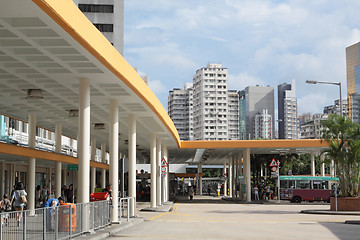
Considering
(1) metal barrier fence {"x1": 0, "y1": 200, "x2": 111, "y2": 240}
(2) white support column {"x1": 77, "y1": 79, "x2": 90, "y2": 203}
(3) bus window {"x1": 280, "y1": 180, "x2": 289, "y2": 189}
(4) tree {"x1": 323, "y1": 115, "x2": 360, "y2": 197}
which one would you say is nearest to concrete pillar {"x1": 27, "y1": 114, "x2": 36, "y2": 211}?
A: (1) metal barrier fence {"x1": 0, "y1": 200, "x2": 111, "y2": 240}

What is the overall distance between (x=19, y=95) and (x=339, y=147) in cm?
1803

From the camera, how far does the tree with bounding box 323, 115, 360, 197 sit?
3106 centimetres

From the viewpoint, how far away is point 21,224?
11.4m

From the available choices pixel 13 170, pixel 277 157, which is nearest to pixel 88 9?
pixel 277 157

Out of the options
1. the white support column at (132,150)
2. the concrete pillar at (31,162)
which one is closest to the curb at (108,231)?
the white support column at (132,150)

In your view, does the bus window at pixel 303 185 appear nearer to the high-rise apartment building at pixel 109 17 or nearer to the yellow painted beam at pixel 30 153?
the yellow painted beam at pixel 30 153

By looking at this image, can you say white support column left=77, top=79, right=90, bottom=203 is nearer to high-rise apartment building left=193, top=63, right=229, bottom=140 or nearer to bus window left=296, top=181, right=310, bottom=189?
bus window left=296, top=181, right=310, bottom=189

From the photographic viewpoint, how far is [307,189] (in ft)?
166

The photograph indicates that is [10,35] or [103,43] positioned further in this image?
[103,43]

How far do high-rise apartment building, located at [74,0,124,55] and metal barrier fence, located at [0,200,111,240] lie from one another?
198 feet

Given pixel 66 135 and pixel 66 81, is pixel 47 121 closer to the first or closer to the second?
pixel 66 135

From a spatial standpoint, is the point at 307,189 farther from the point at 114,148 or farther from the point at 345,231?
the point at 114,148

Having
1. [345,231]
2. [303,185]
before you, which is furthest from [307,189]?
[345,231]

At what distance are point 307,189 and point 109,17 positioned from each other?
130ft
